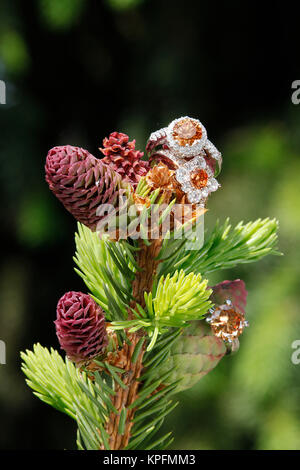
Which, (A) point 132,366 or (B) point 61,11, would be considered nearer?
(A) point 132,366

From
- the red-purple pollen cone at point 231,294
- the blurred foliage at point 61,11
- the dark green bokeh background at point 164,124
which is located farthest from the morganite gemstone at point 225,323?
the blurred foliage at point 61,11

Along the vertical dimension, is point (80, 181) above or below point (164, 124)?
below

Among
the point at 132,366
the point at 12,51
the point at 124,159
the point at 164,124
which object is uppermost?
the point at 12,51

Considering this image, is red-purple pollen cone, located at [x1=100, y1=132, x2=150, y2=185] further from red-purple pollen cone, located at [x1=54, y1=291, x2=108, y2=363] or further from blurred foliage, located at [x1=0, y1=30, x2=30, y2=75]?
blurred foliage, located at [x1=0, y1=30, x2=30, y2=75]

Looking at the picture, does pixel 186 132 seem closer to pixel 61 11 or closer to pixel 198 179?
pixel 198 179

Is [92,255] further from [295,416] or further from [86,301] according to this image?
→ [295,416]

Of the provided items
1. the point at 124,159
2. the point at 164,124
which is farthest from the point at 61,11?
the point at 124,159
